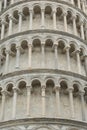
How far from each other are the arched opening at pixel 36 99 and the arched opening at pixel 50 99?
11.9 inches

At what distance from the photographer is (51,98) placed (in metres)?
14.4

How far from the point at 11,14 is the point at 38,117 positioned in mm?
6130

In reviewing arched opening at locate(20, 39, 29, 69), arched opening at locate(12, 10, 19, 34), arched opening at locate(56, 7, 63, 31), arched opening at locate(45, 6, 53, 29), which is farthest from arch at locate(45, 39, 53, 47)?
arched opening at locate(12, 10, 19, 34)

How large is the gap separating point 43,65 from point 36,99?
152 cm

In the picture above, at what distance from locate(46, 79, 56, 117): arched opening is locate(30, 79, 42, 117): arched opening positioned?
30cm

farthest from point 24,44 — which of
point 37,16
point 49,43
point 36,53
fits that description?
point 37,16

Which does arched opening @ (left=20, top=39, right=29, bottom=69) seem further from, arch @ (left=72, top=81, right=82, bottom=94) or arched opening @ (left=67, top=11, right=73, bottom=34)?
arched opening @ (left=67, top=11, right=73, bottom=34)

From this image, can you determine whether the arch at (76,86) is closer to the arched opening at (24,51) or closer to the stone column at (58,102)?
the stone column at (58,102)

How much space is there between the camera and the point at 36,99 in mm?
14305

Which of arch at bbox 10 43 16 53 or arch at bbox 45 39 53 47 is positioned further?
arch at bbox 10 43 16 53

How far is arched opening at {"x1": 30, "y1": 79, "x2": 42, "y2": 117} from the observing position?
13902 mm

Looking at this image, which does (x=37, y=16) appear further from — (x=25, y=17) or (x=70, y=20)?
(x=70, y=20)

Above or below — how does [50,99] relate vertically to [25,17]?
below

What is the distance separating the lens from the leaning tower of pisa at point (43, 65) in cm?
1372
